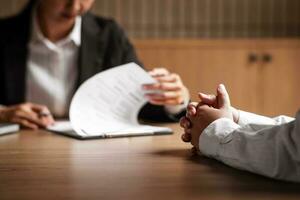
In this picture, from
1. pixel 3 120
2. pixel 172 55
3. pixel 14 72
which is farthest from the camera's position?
pixel 172 55

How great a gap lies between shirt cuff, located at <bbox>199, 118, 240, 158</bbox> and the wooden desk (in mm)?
22

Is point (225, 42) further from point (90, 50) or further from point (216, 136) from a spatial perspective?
point (216, 136)

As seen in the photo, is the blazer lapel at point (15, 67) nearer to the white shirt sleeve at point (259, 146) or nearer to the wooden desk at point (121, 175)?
the wooden desk at point (121, 175)

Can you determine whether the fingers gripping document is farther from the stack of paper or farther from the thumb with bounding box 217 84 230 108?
the thumb with bounding box 217 84 230 108

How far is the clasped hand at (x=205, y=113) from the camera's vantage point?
1.18 meters

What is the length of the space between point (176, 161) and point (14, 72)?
1.20 metres

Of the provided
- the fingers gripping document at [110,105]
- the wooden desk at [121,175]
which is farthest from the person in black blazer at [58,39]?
the wooden desk at [121,175]

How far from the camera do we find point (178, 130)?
5.48 ft

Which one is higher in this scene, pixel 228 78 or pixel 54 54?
pixel 54 54

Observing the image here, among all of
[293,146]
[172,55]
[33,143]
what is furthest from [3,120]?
[172,55]

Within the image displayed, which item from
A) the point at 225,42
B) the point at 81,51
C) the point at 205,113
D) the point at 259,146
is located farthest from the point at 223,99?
the point at 225,42

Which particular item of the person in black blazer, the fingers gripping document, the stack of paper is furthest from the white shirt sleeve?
the person in black blazer

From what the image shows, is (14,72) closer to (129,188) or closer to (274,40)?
(129,188)

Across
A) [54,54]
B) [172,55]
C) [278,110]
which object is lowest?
[278,110]
